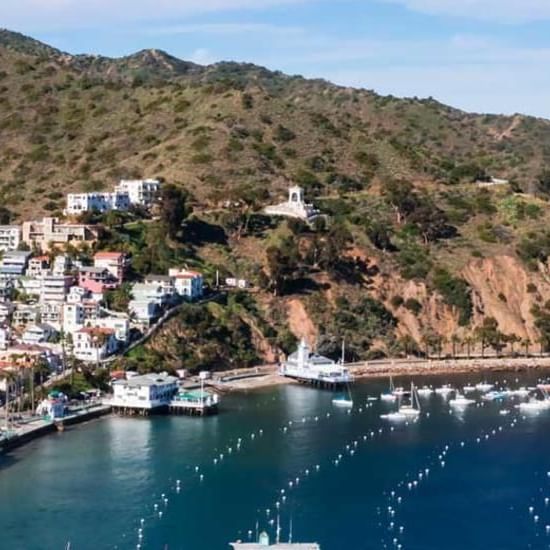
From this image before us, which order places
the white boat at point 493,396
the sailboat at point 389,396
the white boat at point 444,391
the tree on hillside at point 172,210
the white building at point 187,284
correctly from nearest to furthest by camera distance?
the sailboat at point 389,396
the white boat at point 493,396
the white boat at point 444,391
the white building at point 187,284
the tree on hillside at point 172,210

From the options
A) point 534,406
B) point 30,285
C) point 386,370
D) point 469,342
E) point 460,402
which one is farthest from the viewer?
point 469,342

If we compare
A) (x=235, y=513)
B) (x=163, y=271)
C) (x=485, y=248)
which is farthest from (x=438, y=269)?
(x=235, y=513)

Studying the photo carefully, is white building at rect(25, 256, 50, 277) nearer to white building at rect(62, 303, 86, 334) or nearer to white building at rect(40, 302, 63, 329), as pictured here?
white building at rect(40, 302, 63, 329)

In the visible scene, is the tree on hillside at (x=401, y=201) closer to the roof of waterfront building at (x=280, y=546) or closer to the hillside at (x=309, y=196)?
the hillside at (x=309, y=196)

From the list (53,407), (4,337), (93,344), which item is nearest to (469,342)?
(93,344)

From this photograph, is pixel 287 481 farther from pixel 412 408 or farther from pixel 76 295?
pixel 76 295

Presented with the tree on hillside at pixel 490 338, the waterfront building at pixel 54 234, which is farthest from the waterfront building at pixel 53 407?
the tree on hillside at pixel 490 338
